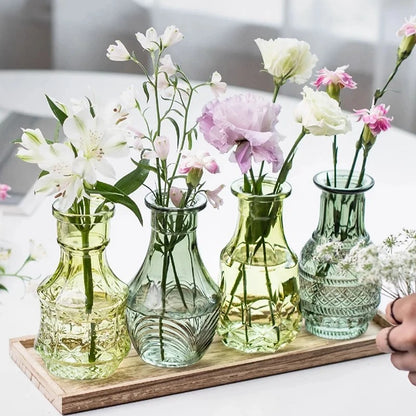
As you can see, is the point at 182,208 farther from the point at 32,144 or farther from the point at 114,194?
the point at 32,144

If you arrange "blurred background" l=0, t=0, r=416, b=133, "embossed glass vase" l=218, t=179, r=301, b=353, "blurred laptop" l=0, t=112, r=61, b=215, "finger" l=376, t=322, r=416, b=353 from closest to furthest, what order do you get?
"finger" l=376, t=322, r=416, b=353, "embossed glass vase" l=218, t=179, r=301, b=353, "blurred laptop" l=0, t=112, r=61, b=215, "blurred background" l=0, t=0, r=416, b=133

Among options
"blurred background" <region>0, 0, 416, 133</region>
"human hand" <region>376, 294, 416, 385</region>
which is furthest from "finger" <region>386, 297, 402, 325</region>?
Result: "blurred background" <region>0, 0, 416, 133</region>

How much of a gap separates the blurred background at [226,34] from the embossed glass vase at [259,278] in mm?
2191

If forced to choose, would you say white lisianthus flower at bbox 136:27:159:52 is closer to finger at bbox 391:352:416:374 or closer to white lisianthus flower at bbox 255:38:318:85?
white lisianthus flower at bbox 255:38:318:85

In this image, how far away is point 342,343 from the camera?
1391 millimetres

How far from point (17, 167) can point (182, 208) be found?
86 centimetres

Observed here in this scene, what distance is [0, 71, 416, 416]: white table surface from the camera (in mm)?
1281

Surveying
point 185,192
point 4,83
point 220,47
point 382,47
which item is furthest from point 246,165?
Result: point 220,47

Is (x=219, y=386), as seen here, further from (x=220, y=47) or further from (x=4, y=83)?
(x=220, y=47)

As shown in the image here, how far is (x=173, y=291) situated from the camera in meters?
1.28

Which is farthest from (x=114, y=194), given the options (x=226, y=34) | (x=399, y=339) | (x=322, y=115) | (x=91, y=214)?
(x=226, y=34)

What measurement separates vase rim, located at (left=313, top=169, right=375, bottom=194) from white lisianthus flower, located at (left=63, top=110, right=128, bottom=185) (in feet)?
1.03

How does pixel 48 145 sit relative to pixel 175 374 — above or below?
above

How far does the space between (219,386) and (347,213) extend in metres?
0.27
